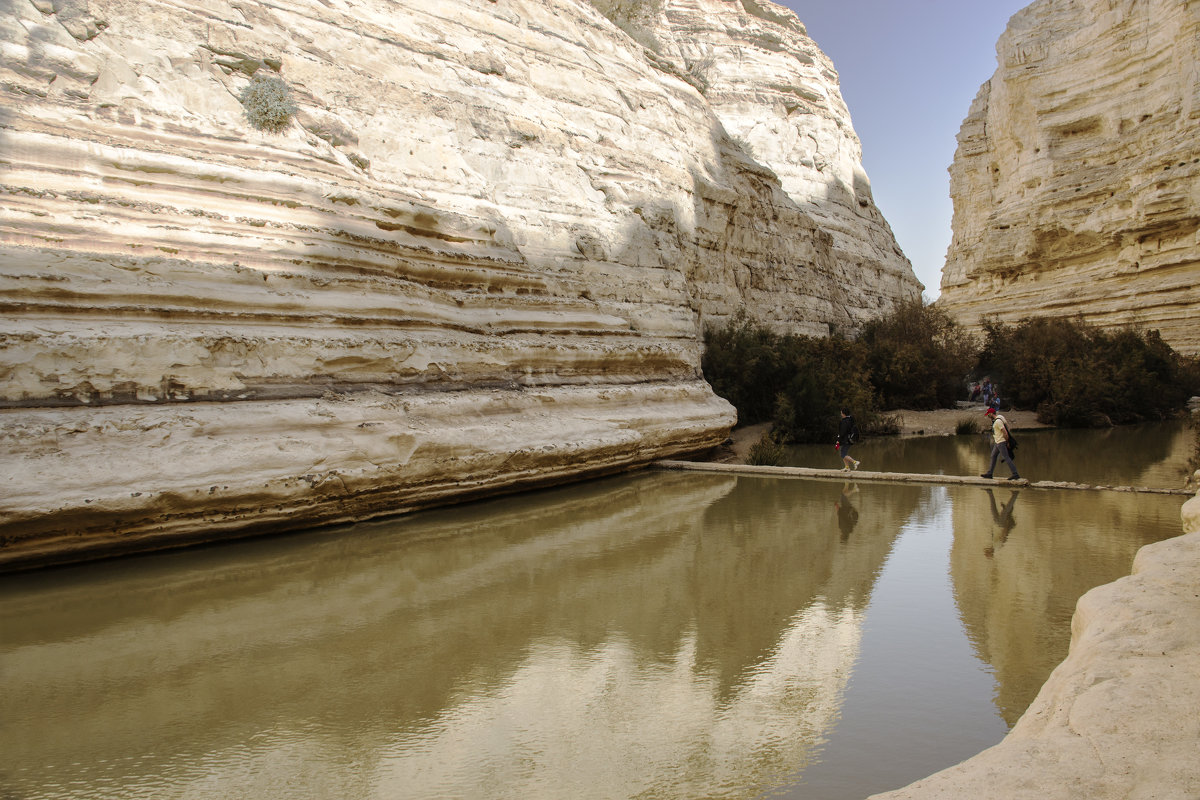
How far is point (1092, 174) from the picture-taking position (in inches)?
909

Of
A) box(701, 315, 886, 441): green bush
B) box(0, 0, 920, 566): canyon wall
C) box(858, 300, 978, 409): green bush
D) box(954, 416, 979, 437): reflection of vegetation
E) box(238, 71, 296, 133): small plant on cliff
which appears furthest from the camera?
box(858, 300, 978, 409): green bush

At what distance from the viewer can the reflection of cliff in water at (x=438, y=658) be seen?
2.71 metres

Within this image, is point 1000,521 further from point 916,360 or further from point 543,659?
point 916,360

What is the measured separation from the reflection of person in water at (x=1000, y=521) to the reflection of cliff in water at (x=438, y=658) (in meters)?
0.78

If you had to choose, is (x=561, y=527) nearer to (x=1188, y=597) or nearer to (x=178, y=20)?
(x=1188, y=597)

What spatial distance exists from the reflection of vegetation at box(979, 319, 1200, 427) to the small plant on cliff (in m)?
17.0

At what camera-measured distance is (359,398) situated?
686 centimetres

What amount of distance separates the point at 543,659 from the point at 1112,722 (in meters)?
2.34

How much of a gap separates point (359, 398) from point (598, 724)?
4683 mm

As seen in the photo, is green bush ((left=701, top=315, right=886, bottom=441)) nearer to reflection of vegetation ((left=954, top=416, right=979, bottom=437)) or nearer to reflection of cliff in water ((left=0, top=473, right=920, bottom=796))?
reflection of vegetation ((left=954, top=416, right=979, bottom=437))

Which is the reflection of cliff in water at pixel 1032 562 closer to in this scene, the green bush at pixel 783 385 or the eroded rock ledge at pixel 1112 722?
the eroded rock ledge at pixel 1112 722

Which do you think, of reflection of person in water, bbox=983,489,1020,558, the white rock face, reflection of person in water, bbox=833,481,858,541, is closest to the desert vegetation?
the white rock face

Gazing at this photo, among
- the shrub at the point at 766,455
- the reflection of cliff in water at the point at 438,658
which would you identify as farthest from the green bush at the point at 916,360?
the reflection of cliff in water at the point at 438,658

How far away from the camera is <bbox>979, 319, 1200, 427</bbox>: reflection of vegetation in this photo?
1709 cm
